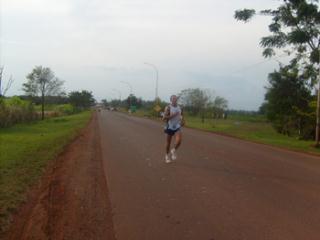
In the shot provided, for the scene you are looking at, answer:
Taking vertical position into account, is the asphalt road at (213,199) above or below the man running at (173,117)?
below

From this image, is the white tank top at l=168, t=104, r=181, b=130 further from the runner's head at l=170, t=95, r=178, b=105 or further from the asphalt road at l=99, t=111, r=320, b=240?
the asphalt road at l=99, t=111, r=320, b=240

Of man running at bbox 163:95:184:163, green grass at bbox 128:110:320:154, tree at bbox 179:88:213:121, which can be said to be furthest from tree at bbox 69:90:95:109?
man running at bbox 163:95:184:163

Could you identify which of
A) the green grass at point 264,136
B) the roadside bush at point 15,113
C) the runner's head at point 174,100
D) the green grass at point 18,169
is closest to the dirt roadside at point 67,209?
the green grass at point 18,169

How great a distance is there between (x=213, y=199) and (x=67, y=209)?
2.46m

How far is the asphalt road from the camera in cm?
612

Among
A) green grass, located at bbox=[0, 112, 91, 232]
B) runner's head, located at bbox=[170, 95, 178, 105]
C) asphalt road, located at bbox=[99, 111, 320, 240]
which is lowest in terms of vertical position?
green grass, located at bbox=[0, 112, 91, 232]

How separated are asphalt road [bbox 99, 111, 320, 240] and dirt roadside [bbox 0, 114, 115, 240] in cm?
23

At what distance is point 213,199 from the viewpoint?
26.4 feet

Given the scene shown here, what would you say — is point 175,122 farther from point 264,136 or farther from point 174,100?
point 264,136

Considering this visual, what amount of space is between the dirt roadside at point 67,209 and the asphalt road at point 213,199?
0.23m

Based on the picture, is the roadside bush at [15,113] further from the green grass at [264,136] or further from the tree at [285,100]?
the tree at [285,100]

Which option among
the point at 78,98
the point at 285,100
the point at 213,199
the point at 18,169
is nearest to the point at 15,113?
the point at 285,100

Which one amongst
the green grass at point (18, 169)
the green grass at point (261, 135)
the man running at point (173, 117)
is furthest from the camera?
the green grass at point (261, 135)

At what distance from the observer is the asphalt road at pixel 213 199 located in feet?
20.1
